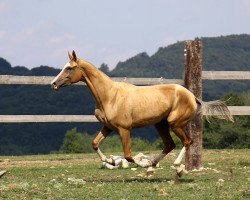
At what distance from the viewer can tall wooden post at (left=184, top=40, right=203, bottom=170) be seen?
595 inches

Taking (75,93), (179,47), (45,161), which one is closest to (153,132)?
(75,93)

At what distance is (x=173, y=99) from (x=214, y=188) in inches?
77.9

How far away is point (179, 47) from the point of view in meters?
193

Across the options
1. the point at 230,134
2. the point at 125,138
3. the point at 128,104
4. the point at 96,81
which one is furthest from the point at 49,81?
the point at 230,134

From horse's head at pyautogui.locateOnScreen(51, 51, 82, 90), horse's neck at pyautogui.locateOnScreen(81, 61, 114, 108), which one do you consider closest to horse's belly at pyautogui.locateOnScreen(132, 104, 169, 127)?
horse's neck at pyautogui.locateOnScreen(81, 61, 114, 108)

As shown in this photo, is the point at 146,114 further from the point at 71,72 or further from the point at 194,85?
the point at 194,85

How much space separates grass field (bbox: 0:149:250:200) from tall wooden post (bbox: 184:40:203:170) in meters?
0.36

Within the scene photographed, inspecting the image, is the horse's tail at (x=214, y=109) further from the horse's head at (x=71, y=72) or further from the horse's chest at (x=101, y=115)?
the horse's head at (x=71, y=72)

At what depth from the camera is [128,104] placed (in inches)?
507

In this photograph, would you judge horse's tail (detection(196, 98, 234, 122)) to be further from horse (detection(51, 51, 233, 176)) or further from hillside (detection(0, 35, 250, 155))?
hillside (detection(0, 35, 250, 155))

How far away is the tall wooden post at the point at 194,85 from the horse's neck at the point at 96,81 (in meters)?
2.55

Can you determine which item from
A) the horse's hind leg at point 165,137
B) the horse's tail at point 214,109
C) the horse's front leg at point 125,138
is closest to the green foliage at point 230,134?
the horse's tail at point 214,109

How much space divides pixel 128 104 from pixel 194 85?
2682mm

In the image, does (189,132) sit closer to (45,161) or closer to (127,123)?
(127,123)
